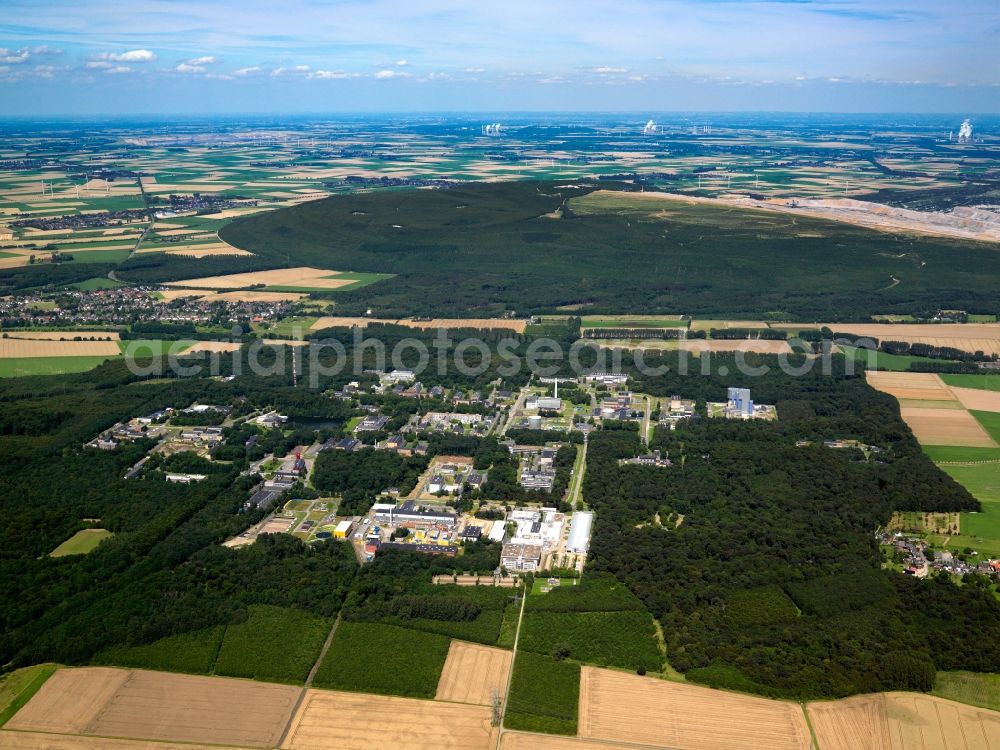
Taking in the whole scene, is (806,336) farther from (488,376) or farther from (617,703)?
(617,703)

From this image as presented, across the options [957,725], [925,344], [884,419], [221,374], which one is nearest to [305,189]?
[221,374]

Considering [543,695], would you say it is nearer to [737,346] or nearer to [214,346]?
[737,346]

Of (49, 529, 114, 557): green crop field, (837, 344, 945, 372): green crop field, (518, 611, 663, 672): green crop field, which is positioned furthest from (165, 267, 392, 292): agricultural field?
(518, 611, 663, 672): green crop field

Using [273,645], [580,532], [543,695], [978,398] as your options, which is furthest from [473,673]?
[978,398]

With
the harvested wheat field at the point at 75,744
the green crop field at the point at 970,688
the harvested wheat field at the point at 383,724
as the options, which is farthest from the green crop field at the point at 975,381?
the harvested wheat field at the point at 75,744

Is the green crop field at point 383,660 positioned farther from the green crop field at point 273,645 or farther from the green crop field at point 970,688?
the green crop field at point 970,688

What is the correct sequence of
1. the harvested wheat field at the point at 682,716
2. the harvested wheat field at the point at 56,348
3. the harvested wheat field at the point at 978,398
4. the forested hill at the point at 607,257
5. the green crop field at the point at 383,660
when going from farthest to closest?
1. the forested hill at the point at 607,257
2. the harvested wheat field at the point at 56,348
3. the harvested wheat field at the point at 978,398
4. the green crop field at the point at 383,660
5. the harvested wheat field at the point at 682,716

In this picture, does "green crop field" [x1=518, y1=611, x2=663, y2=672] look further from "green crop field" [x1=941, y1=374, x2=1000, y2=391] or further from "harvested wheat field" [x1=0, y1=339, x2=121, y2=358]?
"harvested wheat field" [x1=0, y1=339, x2=121, y2=358]
